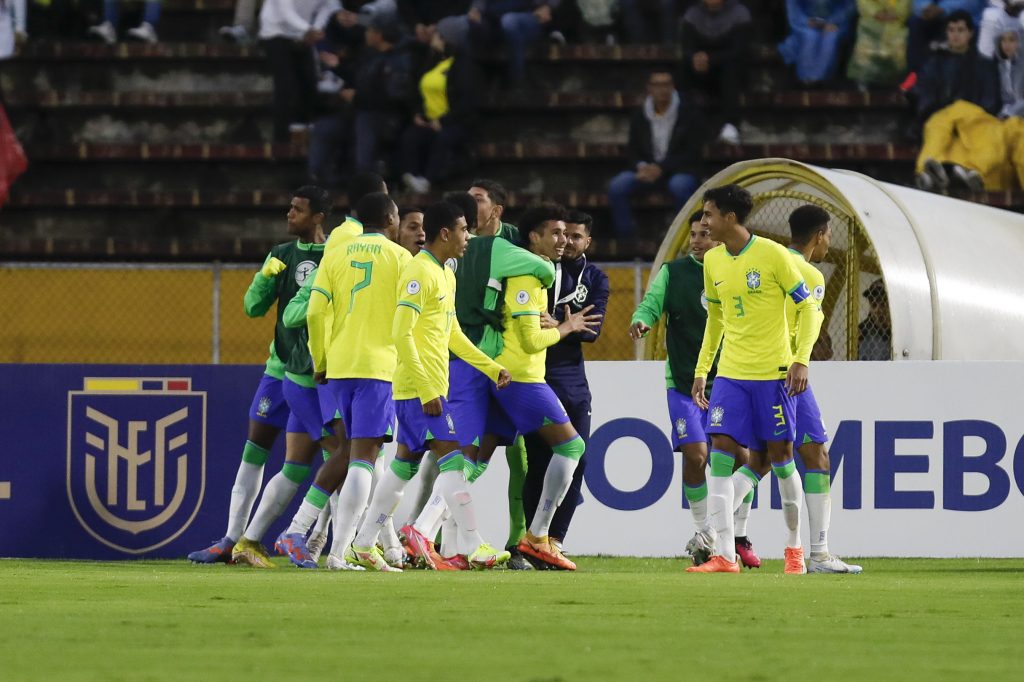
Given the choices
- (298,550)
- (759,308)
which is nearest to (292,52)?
(298,550)

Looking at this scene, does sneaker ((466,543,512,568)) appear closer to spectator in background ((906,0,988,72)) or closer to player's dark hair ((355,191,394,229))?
player's dark hair ((355,191,394,229))

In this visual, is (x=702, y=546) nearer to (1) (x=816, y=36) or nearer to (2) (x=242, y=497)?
(2) (x=242, y=497)

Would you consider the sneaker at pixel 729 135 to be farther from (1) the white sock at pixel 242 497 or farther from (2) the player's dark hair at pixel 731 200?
(2) the player's dark hair at pixel 731 200

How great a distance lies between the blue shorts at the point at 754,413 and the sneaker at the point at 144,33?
12133 mm

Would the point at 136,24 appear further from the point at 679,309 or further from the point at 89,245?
the point at 679,309

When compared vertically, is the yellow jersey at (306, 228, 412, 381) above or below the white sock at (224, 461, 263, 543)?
above

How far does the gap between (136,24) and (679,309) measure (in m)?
11.3

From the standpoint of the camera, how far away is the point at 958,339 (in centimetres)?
1255

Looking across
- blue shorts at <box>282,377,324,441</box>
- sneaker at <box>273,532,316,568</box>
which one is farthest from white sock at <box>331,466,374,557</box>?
blue shorts at <box>282,377,324,441</box>

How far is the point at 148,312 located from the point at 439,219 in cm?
648

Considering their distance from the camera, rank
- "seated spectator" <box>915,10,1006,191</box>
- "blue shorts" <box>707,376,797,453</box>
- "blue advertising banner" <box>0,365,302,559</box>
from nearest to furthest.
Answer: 1. "blue shorts" <box>707,376,797,453</box>
2. "blue advertising banner" <box>0,365,302,559</box>
3. "seated spectator" <box>915,10,1006,191</box>

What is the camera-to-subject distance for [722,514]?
914 cm

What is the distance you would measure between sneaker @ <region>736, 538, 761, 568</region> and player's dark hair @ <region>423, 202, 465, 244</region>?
2517 millimetres

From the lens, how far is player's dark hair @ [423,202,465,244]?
9188mm
